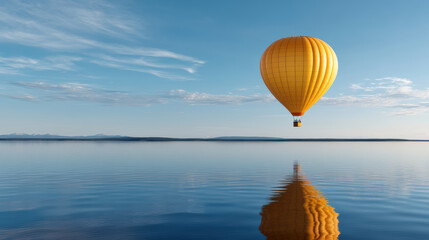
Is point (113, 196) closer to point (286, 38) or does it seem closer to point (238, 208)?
point (238, 208)

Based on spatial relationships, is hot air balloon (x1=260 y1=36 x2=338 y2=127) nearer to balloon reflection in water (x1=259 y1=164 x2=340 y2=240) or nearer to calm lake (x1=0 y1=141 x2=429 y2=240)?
calm lake (x1=0 y1=141 x2=429 y2=240)

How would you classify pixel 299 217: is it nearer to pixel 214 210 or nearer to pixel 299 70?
pixel 214 210

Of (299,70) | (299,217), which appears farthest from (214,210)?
(299,70)

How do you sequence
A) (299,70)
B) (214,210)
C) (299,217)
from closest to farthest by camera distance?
(299,217)
(214,210)
(299,70)

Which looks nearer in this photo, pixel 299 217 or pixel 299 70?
pixel 299 217

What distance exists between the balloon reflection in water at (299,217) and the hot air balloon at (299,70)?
21.6m

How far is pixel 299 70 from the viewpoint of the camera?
42.3 meters

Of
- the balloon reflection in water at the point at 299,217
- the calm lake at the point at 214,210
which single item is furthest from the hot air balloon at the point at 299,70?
the balloon reflection in water at the point at 299,217

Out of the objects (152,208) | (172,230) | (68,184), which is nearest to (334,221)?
(172,230)

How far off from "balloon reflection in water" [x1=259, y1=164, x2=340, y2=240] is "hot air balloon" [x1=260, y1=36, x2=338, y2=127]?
21.6 m

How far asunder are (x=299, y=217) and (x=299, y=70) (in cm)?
2924

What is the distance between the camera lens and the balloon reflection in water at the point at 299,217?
1268 centimetres

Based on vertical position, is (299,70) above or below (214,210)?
above

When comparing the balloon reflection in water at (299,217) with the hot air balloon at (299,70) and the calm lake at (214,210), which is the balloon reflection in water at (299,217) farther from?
the hot air balloon at (299,70)
